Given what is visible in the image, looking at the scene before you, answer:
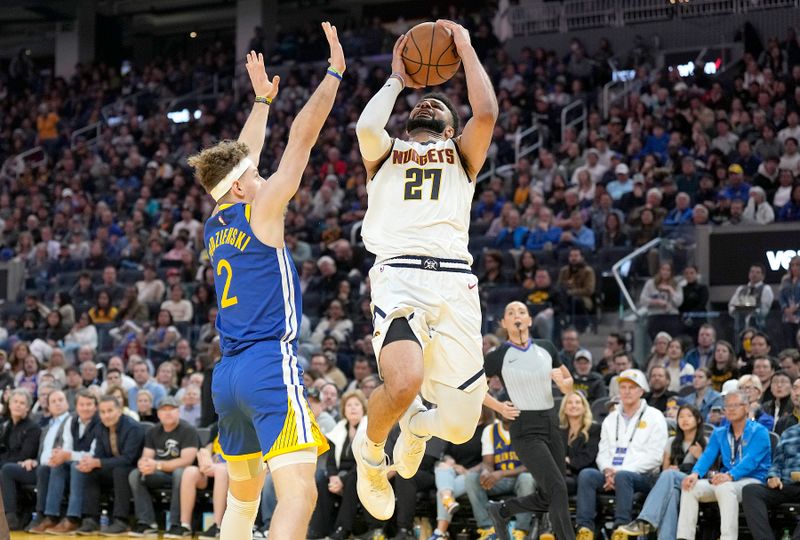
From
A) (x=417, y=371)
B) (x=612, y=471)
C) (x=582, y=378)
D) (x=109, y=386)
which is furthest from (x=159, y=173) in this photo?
(x=417, y=371)

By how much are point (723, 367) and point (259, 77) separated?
25.1ft

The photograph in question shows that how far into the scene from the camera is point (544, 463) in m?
10.3

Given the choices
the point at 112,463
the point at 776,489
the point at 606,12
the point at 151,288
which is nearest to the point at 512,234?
the point at 151,288

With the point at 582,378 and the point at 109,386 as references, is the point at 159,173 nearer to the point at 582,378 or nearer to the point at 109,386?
the point at 109,386

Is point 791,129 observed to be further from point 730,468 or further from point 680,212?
point 730,468

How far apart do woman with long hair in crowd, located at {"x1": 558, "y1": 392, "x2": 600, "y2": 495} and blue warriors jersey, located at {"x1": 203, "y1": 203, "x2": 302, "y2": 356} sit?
617cm

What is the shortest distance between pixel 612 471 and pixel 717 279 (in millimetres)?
5394

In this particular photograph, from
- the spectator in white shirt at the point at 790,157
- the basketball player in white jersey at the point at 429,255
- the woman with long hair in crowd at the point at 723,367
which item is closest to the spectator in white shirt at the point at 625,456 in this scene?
the woman with long hair in crowd at the point at 723,367

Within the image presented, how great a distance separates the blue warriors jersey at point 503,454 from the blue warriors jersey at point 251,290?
5992mm

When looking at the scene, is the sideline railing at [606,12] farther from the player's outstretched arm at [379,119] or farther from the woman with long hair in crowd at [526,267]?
the player's outstretched arm at [379,119]

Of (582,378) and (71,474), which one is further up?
(582,378)

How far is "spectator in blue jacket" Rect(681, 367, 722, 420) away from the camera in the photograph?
12.4 meters

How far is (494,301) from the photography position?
1581 centimetres

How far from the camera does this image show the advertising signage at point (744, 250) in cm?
1568
